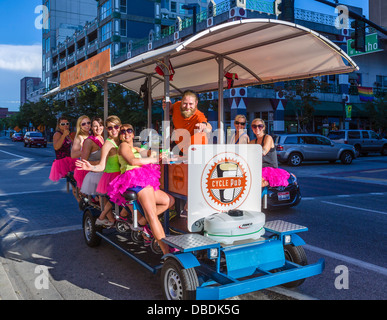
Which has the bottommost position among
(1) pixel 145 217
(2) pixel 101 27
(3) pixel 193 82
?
(1) pixel 145 217

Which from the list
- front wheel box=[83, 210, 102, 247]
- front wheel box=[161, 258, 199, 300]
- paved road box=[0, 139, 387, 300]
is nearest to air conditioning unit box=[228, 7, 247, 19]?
paved road box=[0, 139, 387, 300]

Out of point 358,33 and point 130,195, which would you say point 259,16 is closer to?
point 358,33

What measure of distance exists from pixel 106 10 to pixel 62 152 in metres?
47.4

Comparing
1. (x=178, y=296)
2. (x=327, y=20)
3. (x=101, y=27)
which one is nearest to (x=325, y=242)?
(x=178, y=296)

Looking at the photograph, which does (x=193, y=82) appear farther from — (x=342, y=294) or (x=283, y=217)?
(x=342, y=294)

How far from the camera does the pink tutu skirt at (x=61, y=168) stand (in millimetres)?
7191

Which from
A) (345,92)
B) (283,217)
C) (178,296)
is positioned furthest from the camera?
(345,92)

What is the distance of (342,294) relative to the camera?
4121 millimetres

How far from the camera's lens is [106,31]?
49.7 meters

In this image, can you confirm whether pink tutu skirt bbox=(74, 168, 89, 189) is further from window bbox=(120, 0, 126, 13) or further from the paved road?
window bbox=(120, 0, 126, 13)

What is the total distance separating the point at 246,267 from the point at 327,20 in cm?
Result: 3614

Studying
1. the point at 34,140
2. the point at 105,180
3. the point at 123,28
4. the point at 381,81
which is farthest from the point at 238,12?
the point at 105,180

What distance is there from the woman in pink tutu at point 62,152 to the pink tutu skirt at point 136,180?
2.95 meters

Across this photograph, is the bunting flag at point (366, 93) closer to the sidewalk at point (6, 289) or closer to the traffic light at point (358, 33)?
the traffic light at point (358, 33)
